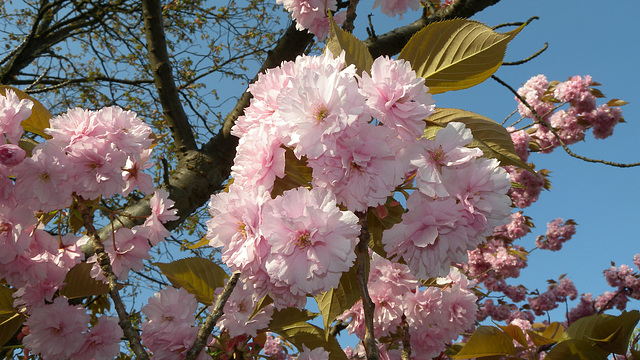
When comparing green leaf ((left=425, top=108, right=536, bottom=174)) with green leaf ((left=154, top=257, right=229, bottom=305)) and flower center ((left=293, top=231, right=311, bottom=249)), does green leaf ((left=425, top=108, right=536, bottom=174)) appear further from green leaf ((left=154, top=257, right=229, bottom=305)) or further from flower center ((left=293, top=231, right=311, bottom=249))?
green leaf ((left=154, top=257, right=229, bottom=305))

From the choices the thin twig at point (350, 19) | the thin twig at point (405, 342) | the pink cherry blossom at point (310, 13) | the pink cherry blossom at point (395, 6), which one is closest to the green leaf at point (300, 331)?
the thin twig at point (405, 342)

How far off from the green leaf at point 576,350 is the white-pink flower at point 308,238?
2.90ft

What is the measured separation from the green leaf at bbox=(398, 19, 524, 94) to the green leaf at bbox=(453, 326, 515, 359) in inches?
30.2

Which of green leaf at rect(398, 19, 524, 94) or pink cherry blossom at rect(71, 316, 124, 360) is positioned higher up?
green leaf at rect(398, 19, 524, 94)

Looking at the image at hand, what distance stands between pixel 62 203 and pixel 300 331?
775 millimetres

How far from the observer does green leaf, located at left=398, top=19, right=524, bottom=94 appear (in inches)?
38.9

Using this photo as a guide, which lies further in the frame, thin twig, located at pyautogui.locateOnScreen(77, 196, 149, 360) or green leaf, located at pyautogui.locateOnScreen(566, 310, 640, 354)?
green leaf, located at pyautogui.locateOnScreen(566, 310, 640, 354)

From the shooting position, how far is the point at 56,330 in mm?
1312

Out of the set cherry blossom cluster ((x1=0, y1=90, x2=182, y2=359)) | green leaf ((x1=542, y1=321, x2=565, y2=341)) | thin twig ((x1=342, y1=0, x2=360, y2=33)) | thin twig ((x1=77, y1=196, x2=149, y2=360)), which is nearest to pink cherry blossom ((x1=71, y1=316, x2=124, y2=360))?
cherry blossom cluster ((x1=0, y1=90, x2=182, y2=359))

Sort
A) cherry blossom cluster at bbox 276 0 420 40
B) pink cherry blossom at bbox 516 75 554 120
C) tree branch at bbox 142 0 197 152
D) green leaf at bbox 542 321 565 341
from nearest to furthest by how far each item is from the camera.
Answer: green leaf at bbox 542 321 565 341 < cherry blossom cluster at bbox 276 0 420 40 < tree branch at bbox 142 0 197 152 < pink cherry blossom at bbox 516 75 554 120

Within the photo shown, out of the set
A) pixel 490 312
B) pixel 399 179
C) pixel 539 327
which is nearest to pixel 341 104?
pixel 399 179

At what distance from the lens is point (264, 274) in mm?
843

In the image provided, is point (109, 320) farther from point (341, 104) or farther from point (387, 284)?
point (341, 104)

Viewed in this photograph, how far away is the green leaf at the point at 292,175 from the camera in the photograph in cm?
92
